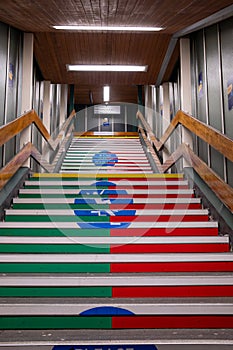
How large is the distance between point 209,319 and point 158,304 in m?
0.37

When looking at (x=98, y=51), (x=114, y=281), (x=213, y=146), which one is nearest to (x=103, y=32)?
(x=98, y=51)

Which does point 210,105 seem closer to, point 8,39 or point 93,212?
point 93,212

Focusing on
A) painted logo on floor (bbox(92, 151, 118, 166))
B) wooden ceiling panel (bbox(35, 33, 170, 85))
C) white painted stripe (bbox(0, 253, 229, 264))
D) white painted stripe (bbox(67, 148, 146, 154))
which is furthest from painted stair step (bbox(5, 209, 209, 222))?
white painted stripe (bbox(67, 148, 146, 154))

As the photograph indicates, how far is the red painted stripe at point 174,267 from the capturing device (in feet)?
9.39

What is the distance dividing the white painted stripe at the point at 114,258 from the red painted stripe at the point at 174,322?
592 mm

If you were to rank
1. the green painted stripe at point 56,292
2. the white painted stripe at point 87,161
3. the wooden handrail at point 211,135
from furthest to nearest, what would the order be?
the white painted stripe at point 87,161
the wooden handrail at point 211,135
the green painted stripe at point 56,292

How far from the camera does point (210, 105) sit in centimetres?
429

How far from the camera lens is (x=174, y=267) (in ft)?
9.43

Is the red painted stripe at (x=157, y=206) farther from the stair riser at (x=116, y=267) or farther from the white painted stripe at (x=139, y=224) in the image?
the stair riser at (x=116, y=267)

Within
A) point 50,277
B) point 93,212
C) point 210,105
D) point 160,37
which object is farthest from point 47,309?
point 160,37

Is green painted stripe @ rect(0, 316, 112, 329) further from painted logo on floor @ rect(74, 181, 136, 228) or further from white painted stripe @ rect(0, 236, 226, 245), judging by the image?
painted logo on floor @ rect(74, 181, 136, 228)

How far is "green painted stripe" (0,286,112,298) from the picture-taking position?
258 centimetres

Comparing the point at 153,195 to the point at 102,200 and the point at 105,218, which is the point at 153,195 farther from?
the point at 105,218

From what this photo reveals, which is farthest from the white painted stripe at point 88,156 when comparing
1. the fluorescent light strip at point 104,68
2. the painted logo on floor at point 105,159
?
the fluorescent light strip at point 104,68
